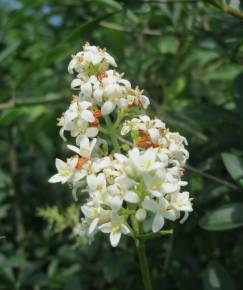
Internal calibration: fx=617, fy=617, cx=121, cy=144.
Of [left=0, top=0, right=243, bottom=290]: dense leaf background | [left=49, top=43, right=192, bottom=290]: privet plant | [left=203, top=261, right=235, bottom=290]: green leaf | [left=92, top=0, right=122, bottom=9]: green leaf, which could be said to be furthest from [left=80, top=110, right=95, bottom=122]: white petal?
[left=203, top=261, right=235, bottom=290]: green leaf

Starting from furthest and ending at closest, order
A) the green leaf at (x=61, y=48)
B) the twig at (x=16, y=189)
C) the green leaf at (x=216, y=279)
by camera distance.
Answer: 1. the twig at (x=16, y=189)
2. the green leaf at (x=61, y=48)
3. the green leaf at (x=216, y=279)

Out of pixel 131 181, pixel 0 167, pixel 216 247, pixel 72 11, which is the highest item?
pixel 131 181

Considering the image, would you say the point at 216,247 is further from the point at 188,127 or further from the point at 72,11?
the point at 72,11

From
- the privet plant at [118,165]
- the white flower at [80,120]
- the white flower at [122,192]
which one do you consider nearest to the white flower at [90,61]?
the privet plant at [118,165]

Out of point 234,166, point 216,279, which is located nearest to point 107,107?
point 234,166

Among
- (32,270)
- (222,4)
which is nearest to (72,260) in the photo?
(32,270)

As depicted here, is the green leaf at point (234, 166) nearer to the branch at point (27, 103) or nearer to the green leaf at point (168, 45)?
the branch at point (27, 103)
